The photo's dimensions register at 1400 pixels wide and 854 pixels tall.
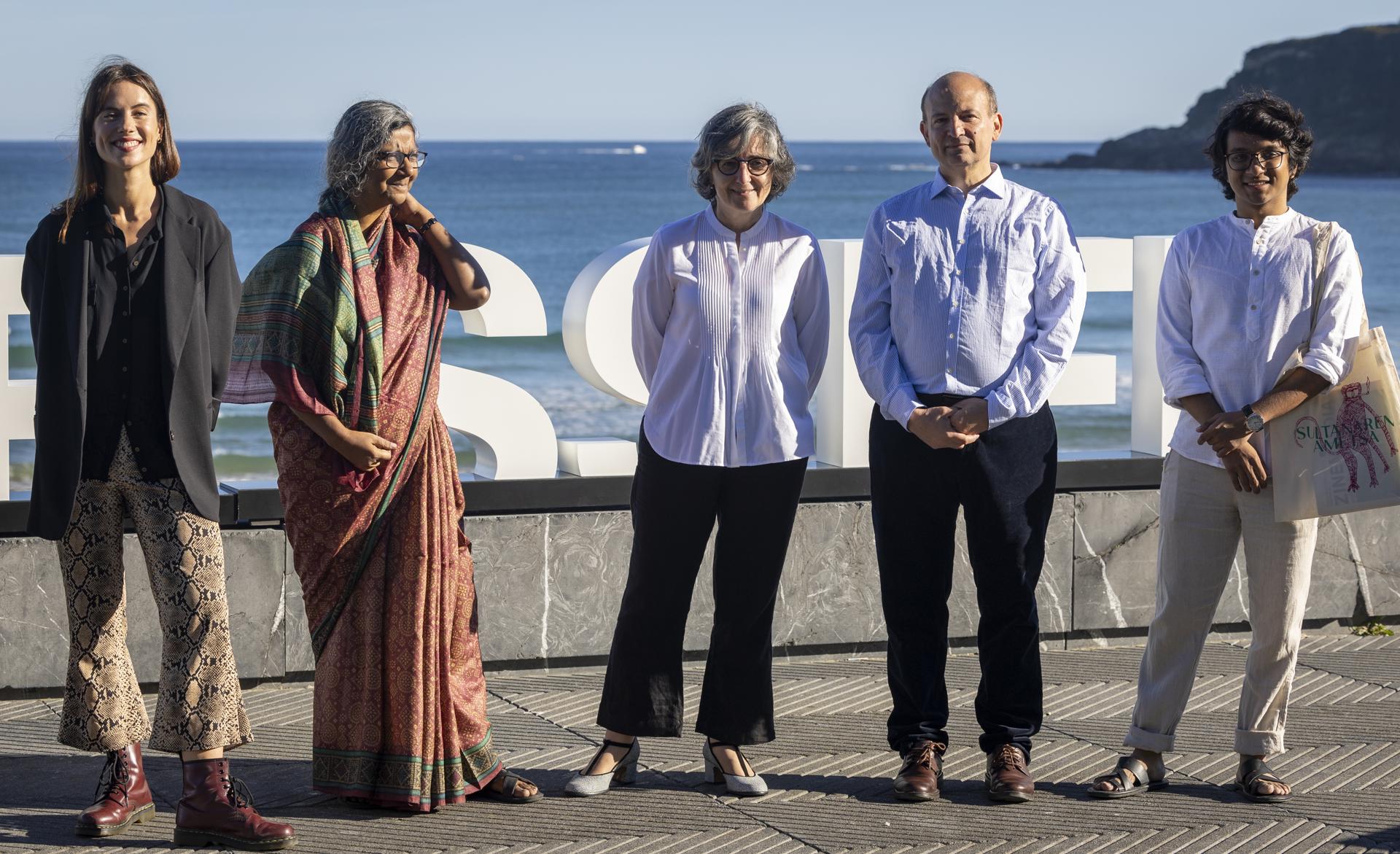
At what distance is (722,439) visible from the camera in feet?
13.4

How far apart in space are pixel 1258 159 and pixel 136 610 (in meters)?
3.62

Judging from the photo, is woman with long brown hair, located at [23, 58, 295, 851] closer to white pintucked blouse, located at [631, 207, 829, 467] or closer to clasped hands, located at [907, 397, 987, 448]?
white pintucked blouse, located at [631, 207, 829, 467]

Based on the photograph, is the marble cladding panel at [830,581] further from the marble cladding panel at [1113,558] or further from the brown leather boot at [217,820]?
the brown leather boot at [217,820]

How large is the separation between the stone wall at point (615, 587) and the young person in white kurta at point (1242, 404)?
1.59 m

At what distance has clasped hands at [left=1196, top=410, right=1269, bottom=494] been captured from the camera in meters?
4.03

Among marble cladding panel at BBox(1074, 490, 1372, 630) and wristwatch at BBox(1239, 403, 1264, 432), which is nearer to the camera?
wristwatch at BBox(1239, 403, 1264, 432)

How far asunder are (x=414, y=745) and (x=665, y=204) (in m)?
Result: 55.1

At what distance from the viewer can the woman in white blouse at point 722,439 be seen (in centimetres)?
409

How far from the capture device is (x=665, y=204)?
5838cm

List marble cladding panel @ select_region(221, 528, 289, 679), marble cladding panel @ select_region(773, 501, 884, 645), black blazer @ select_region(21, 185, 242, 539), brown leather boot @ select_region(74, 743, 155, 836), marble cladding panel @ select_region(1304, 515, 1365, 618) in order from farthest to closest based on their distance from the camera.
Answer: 1. marble cladding panel @ select_region(1304, 515, 1365, 618)
2. marble cladding panel @ select_region(773, 501, 884, 645)
3. marble cladding panel @ select_region(221, 528, 289, 679)
4. brown leather boot @ select_region(74, 743, 155, 836)
5. black blazer @ select_region(21, 185, 242, 539)

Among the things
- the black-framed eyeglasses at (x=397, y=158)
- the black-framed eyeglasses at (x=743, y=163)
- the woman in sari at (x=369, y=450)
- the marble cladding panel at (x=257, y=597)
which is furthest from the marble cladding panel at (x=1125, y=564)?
the black-framed eyeglasses at (x=397, y=158)

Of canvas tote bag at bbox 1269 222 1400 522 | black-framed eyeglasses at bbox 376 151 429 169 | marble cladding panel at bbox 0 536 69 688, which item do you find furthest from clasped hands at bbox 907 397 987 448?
marble cladding panel at bbox 0 536 69 688

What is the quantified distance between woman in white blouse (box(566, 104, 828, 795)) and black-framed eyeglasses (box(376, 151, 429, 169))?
65 centimetres

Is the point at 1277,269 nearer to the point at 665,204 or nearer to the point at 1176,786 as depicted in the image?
the point at 1176,786
